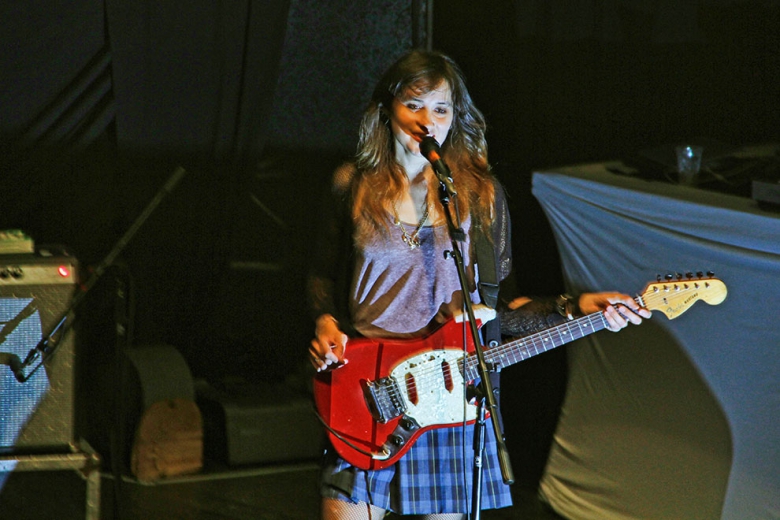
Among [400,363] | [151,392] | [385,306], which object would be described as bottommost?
[151,392]

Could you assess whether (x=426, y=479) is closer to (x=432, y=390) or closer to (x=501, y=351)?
(x=432, y=390)

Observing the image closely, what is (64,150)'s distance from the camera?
13.9 feet

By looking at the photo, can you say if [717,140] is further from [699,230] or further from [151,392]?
[151,392]

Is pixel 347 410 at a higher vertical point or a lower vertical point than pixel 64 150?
lower

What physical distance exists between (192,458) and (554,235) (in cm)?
211

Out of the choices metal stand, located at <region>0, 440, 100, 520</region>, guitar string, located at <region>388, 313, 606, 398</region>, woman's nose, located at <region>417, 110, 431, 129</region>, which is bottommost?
metal stand, located at <region>0, 440, 100, 520</region>

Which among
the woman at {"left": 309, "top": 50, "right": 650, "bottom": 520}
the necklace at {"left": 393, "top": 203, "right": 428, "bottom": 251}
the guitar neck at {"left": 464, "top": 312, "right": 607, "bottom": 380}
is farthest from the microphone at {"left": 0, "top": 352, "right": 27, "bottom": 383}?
the guitar neck at {"left": 464, "top": 312, "right": 607, "bottom": 380}

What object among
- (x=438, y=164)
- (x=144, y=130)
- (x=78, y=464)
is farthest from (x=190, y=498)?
(x=438, y=164)

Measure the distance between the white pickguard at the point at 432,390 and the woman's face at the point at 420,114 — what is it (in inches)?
21.1

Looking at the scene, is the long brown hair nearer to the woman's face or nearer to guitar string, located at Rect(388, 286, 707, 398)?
the woman's face

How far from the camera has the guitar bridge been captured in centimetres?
214

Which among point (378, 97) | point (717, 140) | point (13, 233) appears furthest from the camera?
point (717, 140)

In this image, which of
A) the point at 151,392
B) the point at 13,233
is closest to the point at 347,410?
the point at 13,233

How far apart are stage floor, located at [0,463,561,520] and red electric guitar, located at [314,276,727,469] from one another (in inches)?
74.6
